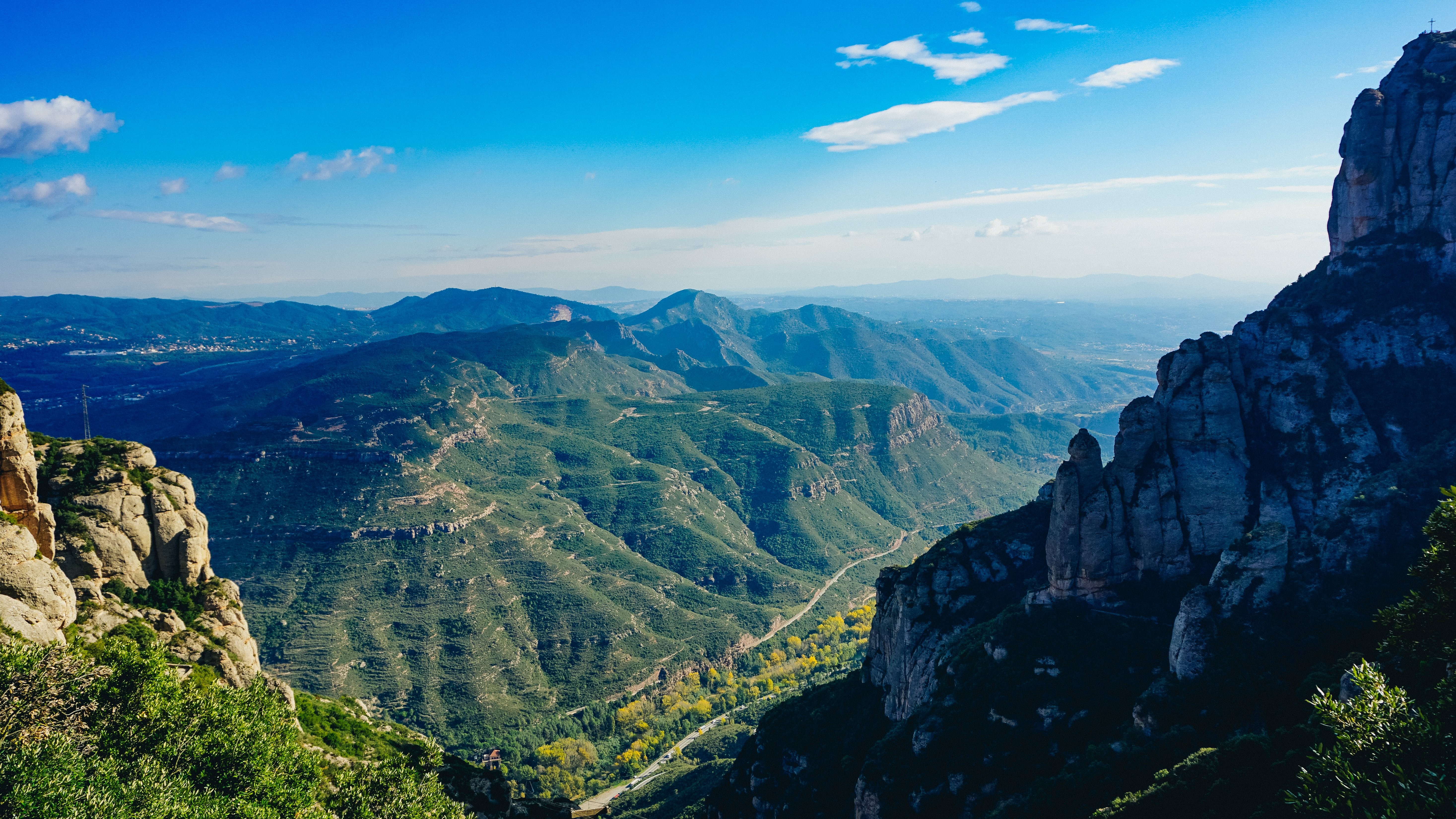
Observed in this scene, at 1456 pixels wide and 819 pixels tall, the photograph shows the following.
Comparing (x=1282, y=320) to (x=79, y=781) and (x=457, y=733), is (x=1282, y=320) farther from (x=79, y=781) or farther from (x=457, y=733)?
(x=457, y=733)

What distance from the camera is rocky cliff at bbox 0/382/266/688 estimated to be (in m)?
55.9

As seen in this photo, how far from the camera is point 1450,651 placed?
38.5 m

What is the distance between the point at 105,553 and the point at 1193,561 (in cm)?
10936

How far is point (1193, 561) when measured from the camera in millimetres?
78250

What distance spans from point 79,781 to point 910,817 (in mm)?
63851

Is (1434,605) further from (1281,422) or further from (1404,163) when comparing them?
(1404,163)

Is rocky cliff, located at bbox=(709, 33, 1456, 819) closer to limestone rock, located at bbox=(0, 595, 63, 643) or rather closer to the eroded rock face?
the eroded rock face

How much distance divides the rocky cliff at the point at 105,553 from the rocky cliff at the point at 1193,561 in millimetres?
66303

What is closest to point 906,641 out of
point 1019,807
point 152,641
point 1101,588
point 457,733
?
point 1101,588

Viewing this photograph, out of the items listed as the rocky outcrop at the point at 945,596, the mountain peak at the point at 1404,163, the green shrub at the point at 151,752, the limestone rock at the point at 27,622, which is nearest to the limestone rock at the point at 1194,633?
the rocky outcrop at the point at 945,596

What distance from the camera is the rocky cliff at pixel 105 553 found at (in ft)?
183

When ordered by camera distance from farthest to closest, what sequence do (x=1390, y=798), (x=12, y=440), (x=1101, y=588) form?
(x=1101, y=588), (x=12, y=440), (x=1390, y=798)

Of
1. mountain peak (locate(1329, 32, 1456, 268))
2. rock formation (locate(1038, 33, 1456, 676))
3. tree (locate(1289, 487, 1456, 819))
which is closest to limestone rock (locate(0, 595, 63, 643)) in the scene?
tree (locate(1289, 487, 1456, 819))

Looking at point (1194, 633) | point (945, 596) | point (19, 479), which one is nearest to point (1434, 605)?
point (1194, 633)
